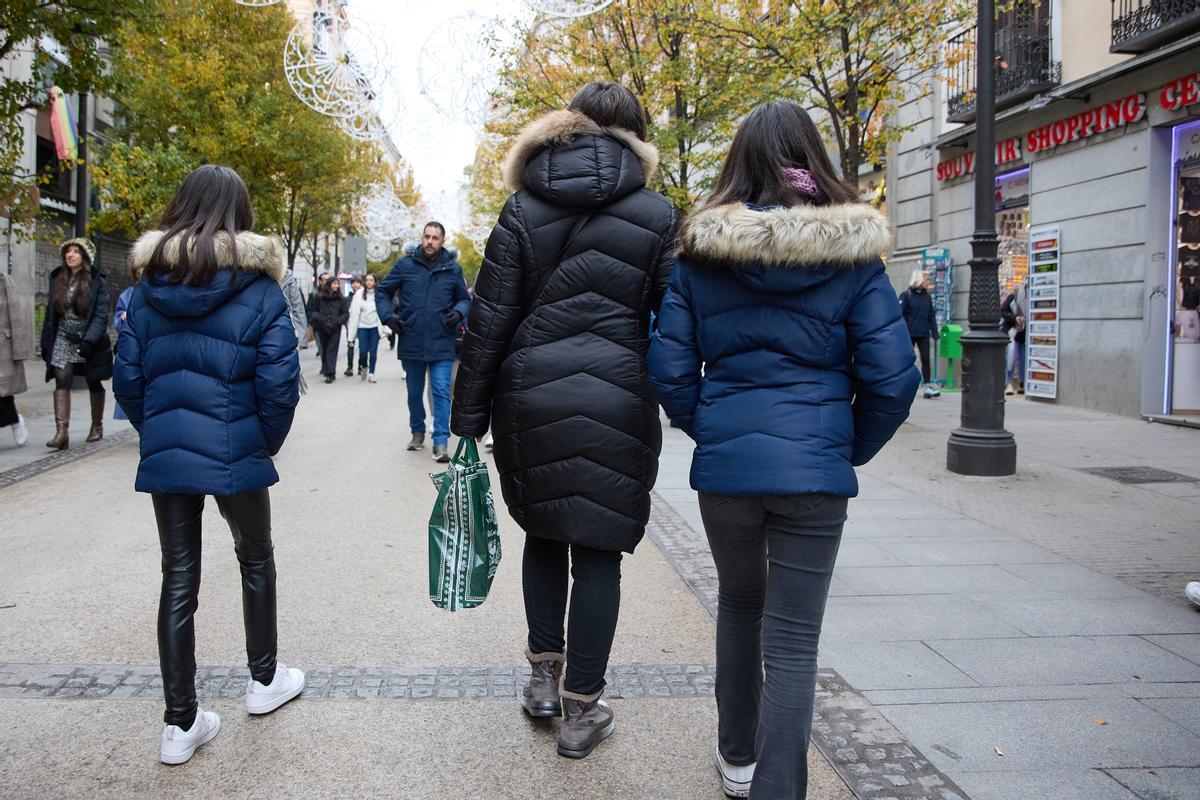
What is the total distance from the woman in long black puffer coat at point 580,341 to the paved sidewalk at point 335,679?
1.10 feet

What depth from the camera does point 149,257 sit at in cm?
344

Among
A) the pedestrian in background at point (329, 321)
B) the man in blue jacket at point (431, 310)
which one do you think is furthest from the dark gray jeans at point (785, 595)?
the pedestrian in background at point (329, 321)

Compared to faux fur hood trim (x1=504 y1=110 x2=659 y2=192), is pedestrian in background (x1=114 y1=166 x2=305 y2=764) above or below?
below

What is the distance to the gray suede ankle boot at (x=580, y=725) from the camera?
3436mm

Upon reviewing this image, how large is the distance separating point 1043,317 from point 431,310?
1002 cm

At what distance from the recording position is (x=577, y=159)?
3.29 m

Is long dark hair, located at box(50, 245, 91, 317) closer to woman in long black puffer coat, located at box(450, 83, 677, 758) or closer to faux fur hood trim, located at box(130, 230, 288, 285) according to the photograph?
faux fur hood trim, located at box(130, 230, 288, 285)

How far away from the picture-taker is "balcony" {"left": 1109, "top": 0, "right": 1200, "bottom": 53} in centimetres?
1214

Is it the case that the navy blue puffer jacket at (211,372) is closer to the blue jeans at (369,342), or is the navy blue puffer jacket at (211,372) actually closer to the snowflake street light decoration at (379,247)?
the blue jeans at (369,342)

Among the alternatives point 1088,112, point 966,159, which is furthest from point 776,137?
point 966,159

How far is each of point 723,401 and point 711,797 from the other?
1203mm

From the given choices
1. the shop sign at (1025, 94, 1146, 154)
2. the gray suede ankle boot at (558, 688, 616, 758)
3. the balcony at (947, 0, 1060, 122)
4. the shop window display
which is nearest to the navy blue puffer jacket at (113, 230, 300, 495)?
the gray suede ankle boot at (558, 688, 616, 758)

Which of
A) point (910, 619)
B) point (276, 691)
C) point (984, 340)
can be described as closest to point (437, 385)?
point (984, 340)

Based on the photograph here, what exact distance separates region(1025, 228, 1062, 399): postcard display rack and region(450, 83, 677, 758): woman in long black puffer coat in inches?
531
